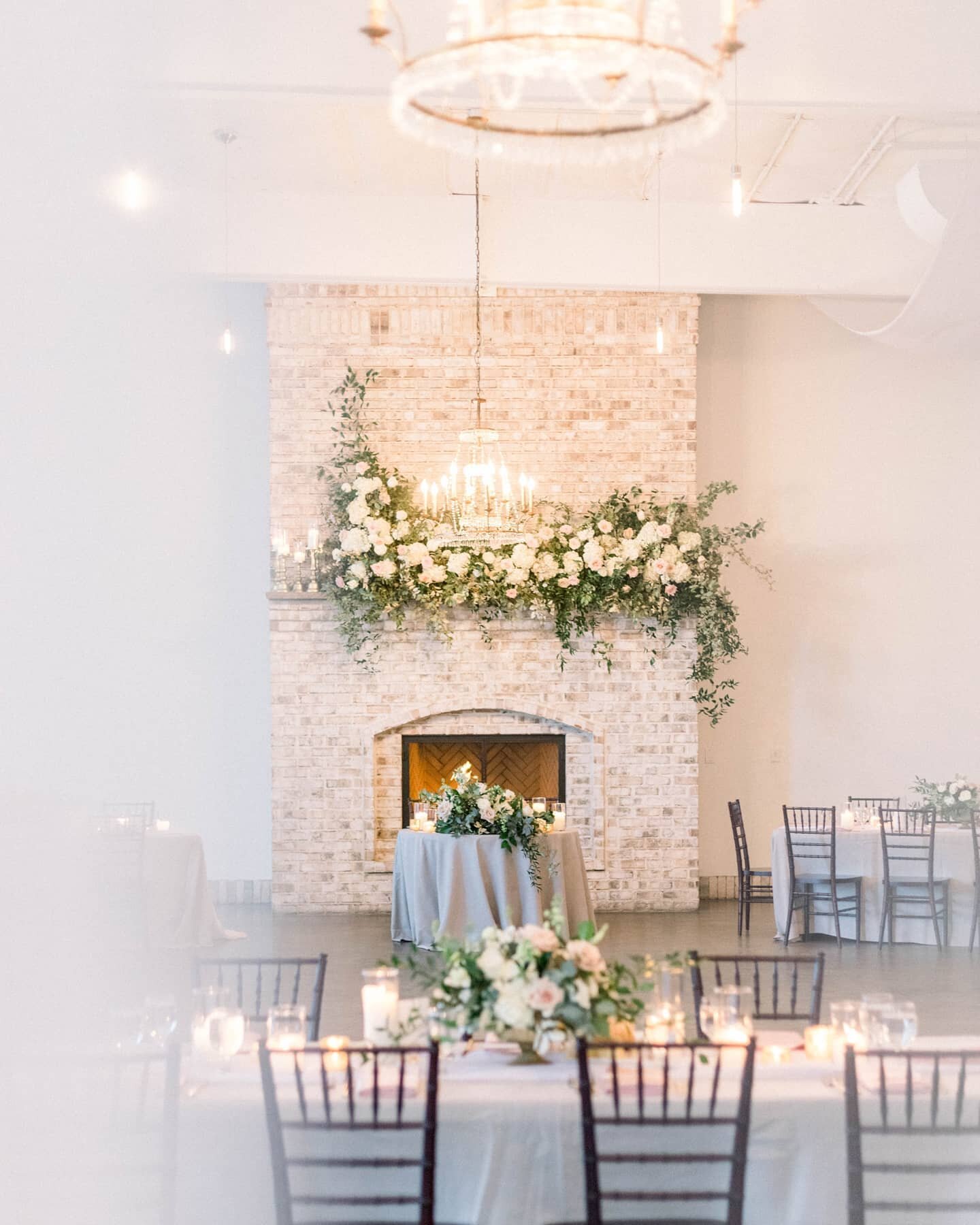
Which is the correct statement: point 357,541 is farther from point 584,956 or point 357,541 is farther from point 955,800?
point 584,956

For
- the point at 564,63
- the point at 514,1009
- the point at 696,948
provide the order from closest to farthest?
the point at 564,63
the point at 514,1009
the point at 696,948

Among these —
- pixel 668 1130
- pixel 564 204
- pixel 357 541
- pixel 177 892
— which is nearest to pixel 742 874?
pixel 357 541

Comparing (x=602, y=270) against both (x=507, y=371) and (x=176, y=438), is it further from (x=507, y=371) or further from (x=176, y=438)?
(x=176, y=438)

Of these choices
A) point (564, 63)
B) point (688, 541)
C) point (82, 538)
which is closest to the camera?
point (82, 538)

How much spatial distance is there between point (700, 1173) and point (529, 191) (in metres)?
7.51

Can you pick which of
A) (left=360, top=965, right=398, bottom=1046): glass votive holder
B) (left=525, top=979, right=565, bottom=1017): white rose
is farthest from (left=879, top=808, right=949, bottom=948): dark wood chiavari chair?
(left=525, top=979, right=565, bottom=1017): white rose

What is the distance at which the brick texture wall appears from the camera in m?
10.1

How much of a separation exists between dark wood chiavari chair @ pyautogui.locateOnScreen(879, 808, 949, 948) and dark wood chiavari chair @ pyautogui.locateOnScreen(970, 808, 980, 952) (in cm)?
18

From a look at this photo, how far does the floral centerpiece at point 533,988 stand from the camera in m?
3.28

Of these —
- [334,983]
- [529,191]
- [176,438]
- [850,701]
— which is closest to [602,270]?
[529,191]

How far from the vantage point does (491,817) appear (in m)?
8.22

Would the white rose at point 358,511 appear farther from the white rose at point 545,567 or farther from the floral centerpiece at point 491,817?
the floral centerpiece at point 491,817

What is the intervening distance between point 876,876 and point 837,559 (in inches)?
117

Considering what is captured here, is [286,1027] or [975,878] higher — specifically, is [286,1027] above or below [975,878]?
above
